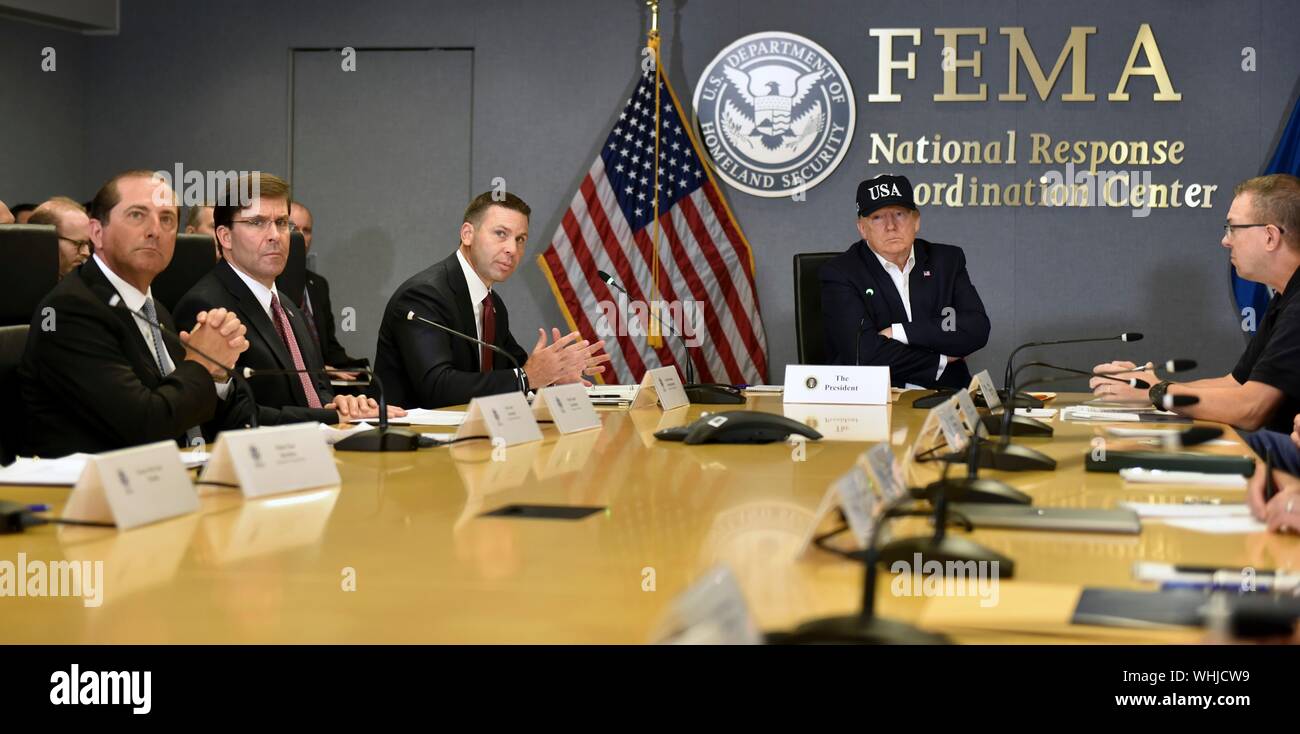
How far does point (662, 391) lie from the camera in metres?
3.45

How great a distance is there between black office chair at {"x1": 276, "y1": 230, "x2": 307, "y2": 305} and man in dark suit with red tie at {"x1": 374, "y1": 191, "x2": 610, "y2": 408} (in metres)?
1.14

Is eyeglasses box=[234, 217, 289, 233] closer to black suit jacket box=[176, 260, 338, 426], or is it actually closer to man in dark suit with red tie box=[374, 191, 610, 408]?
black suit jacket box=[176, 260, 338, 426]

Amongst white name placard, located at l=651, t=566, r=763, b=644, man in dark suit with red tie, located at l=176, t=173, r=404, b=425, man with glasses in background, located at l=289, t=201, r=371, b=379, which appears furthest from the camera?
man with glasses in background, located at l=289, t=201, r=371, b=379

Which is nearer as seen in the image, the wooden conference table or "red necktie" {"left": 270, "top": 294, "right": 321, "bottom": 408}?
the wooden conference table

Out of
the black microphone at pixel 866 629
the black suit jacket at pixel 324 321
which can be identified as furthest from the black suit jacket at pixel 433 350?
the black microphone at pixel 866 629

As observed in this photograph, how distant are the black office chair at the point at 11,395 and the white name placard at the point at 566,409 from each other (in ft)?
3.66

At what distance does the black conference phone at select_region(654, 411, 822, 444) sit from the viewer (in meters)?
2.53

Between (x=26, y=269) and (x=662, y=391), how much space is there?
1.59 metres

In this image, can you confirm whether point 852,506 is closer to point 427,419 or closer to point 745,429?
point 745,429

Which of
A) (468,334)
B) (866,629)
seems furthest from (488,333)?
(866,629)

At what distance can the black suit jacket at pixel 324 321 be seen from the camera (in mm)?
5344

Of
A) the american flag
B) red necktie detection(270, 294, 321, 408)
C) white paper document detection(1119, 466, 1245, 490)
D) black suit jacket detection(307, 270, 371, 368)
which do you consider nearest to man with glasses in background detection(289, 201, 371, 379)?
black suit jacket detection(307, 270, 371, 368)
